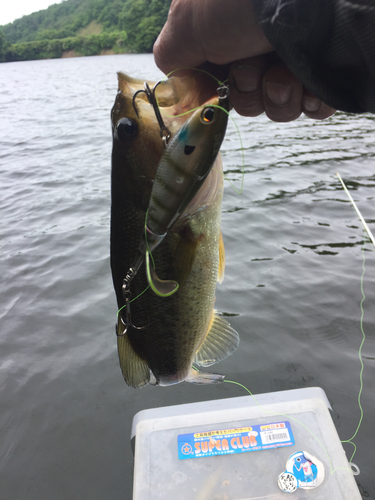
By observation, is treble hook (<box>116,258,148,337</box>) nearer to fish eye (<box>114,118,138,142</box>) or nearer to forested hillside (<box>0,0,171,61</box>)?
fish eye (<box>114,118,138,142</box>)

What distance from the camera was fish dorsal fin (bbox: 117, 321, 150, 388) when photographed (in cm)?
160

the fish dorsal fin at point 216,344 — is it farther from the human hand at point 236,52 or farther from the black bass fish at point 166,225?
the human hand at point 236,52

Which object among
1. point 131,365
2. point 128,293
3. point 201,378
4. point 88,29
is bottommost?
point 201,378

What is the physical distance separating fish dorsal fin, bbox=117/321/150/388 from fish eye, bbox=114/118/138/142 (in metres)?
0.79

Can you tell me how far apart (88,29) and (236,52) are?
11914 centimetres

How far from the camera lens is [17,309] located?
4828 mm

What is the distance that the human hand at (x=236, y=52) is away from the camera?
1.09 meters

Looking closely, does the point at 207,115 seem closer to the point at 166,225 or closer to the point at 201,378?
the point at 166,225

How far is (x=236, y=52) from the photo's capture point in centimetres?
121

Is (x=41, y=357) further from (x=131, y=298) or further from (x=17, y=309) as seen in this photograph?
(x=131, y=298)

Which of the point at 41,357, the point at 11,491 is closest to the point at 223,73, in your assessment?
the point at 11,491

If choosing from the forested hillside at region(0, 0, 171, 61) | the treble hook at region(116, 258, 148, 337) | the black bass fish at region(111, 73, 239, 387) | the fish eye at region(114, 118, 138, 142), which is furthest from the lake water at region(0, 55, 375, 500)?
the forested hillside at region(0, 0, 171, 61)

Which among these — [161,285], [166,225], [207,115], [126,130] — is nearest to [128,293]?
[161,285]

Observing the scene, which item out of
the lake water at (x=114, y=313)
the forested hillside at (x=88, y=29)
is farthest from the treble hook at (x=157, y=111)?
the forested hillside at (x=88, y=29)
